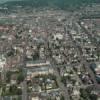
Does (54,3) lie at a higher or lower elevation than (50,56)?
higher

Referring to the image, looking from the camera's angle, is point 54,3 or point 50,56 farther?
point 54,3

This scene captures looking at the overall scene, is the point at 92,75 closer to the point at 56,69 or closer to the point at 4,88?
the point at 56,69

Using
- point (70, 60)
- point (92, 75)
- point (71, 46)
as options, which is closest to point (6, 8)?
point (71, 46)

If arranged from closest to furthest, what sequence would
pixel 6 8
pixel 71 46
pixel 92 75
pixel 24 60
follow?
pixel 92 75, pixel 24 60, pixel 71 46, pixel 6 8

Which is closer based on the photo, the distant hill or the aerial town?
the aerial town

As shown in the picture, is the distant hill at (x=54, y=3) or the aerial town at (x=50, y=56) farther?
the distant hill at (x=54, y=3)

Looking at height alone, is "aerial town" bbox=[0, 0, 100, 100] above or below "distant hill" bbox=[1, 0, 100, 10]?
below

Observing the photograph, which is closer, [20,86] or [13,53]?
[20,86]

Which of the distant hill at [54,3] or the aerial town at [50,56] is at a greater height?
the distant hill at [54,3]
